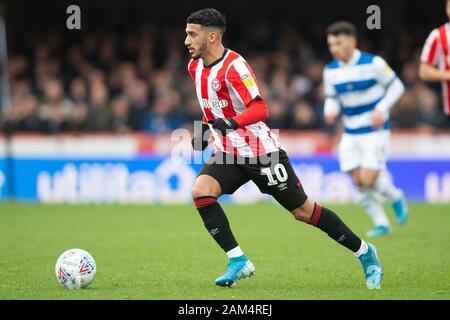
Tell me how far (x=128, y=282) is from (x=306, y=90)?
12715 millimetres

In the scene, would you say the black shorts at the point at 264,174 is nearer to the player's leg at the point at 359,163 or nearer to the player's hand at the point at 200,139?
the player's hand at the point at 200,139

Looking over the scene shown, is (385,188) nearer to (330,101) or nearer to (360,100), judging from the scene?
(360,100)

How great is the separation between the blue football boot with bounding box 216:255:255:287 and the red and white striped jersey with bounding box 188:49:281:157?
0.87 metres

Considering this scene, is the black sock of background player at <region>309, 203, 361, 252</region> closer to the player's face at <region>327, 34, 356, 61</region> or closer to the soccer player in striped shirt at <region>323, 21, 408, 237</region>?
the soccer player in striped shirt at <region>323, 21, 408, 237</region>

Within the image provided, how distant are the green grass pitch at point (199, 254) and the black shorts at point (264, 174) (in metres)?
0.75

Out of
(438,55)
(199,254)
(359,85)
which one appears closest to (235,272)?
(199,254)

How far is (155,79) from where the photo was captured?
2067cm

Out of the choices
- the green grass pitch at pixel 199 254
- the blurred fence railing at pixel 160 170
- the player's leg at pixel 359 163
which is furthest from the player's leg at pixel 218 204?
the blurred fence railing at pixel 160 170

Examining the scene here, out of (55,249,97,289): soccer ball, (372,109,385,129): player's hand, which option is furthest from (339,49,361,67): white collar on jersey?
(55,249,97,289): soccer ball

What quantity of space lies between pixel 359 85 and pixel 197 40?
4.43m

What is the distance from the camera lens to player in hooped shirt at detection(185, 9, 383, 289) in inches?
289

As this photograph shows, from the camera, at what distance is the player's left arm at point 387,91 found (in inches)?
427

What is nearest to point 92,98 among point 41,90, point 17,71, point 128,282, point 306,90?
point 41,90

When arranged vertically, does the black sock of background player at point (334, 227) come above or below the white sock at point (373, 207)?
above
